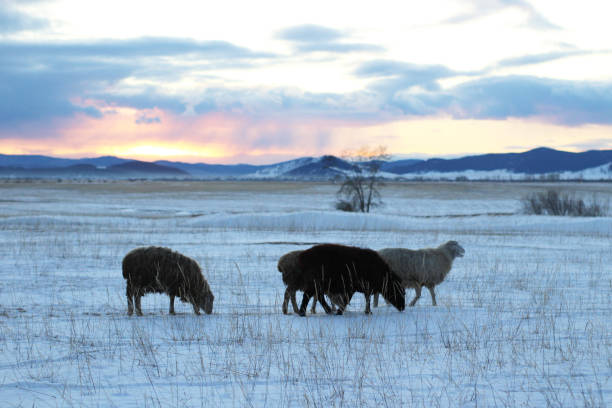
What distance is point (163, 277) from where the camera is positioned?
9281 millimetres

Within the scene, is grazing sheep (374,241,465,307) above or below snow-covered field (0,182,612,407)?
above

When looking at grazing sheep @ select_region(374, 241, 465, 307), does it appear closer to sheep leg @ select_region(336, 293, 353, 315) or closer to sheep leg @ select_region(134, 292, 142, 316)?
sheep leg @ select_region(336, 293, 353, 315)

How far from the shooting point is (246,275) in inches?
569

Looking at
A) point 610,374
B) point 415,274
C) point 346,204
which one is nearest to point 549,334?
point 610,374

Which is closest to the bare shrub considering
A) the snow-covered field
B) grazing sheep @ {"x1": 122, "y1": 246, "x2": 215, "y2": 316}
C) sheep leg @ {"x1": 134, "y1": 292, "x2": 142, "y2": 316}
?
the snow-covered field

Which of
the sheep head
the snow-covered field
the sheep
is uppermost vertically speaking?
the sheep

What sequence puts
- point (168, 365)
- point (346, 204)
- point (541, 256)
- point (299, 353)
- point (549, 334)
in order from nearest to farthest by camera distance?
point (168, 365)
point (299, 353)
point (549, 334)
point (541, 256)
point (346, 204)

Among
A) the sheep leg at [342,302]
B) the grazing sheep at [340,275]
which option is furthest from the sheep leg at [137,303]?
the sheep leg at [342,302]

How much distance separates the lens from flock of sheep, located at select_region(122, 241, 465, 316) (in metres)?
9.09

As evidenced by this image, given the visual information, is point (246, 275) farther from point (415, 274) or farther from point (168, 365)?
point (168, 365)

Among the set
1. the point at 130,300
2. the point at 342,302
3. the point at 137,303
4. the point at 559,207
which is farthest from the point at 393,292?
the point at 559,207

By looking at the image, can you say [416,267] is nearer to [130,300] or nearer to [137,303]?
[137,303]

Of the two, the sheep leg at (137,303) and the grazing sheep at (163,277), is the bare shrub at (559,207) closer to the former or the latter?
the grazing sheep at (163,277)

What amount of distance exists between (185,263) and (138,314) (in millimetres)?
1093
